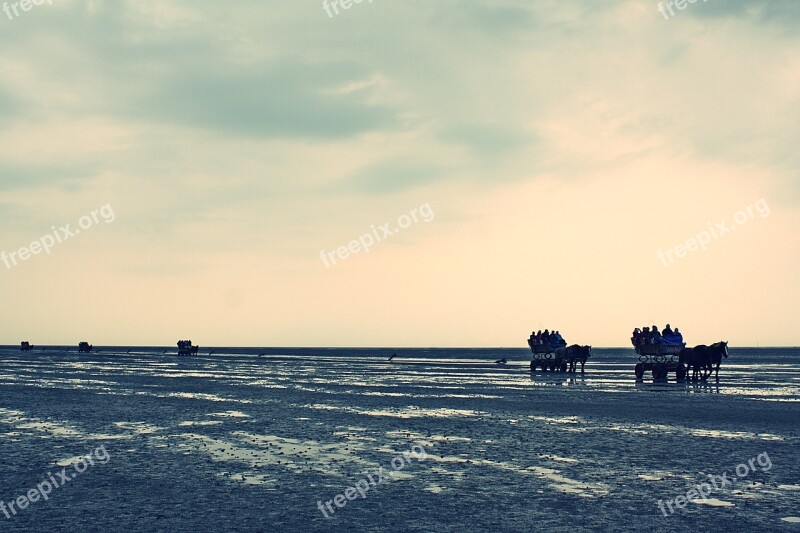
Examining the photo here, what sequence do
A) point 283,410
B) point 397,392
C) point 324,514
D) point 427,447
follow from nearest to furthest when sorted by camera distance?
point 324,514, point 427,447, point 283,410, point 397,392

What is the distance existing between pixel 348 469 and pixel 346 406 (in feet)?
41.8

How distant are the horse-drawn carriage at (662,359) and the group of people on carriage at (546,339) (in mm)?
11454

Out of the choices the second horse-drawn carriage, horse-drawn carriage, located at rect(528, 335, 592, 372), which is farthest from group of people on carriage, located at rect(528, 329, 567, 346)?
the second horse-drawn carriage

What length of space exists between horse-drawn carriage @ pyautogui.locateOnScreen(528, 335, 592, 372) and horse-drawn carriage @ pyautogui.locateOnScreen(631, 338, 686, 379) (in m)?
8.14

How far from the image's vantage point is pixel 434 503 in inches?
396

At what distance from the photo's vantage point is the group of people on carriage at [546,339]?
2088 inches

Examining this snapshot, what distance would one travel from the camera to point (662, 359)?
40.6m

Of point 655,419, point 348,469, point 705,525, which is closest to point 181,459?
point 348,469

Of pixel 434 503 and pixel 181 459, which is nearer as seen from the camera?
pixel 434 503

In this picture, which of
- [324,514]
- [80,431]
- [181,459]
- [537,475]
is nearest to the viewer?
[324,514]

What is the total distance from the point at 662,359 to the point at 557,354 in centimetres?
1212

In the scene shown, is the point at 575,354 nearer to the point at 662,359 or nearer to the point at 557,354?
the point at 557,354

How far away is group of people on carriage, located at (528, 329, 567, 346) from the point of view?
2088 inches

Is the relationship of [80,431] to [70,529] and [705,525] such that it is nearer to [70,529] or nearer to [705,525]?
[70,529]
